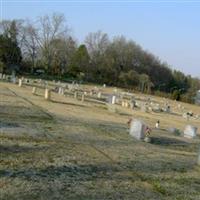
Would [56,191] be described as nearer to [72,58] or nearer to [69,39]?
[72,58]

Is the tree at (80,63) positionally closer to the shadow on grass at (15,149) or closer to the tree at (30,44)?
the tree at (30,44)

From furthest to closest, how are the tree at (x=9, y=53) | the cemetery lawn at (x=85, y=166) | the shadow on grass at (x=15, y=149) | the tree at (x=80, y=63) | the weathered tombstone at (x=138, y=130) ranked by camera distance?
1. the tree at (x=80, y=63)
2. the tree at (x=9, y=53)
3. the weathered tombstone at (x=138, y=130)
4. the shadow on grass at (x=15, y=149)
5. the cemetery lawn at (x=85, y=166)

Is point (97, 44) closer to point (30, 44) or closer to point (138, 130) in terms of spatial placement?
point (30, 44)

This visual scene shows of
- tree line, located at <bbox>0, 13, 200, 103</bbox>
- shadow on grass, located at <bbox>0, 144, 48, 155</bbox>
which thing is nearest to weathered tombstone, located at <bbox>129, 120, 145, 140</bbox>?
shadow on grass, located at <bbox>0, 144, 48, 155</bbox>

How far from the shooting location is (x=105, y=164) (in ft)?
32.8

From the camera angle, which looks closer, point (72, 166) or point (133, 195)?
point (133, 195)

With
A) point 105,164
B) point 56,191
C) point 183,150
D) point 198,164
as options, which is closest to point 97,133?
point 183,150

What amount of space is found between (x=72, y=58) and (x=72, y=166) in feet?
265

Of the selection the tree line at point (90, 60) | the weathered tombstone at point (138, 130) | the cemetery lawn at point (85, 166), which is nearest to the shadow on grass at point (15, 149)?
the cemetery lawn at point (85, 166)

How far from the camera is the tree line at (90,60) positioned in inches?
3209

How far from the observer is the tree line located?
267ft

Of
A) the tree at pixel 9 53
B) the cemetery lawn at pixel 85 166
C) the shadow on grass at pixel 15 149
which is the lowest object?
the cemetery lawn at pixel 85 166

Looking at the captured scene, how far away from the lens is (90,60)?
9356 cm

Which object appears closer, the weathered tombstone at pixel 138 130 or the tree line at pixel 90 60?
the weathered tombstone at pixel 138 130
